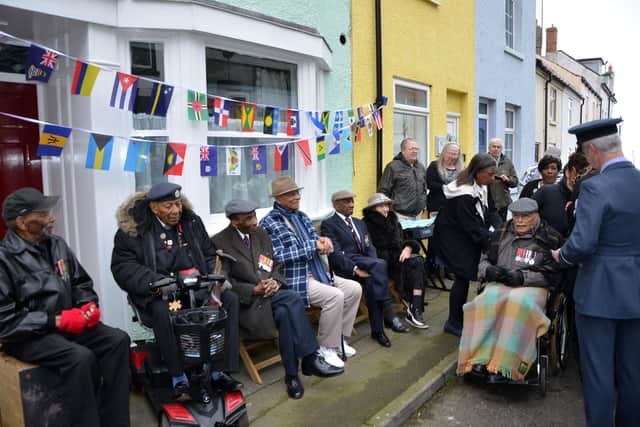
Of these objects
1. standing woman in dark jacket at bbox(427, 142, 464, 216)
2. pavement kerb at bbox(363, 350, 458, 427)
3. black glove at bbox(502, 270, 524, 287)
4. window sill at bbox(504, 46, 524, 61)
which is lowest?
pavement kerb at bbox(363, 350, 458, 427)

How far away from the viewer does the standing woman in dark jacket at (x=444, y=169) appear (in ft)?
23.0

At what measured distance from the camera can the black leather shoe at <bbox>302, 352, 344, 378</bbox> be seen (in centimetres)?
434

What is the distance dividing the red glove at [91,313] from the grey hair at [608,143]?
10.5ft

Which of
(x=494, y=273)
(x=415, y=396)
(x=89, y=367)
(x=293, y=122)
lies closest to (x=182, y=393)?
(x=89, y=367)

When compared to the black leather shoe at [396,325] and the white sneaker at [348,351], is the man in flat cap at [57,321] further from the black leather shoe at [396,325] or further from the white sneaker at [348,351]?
the black leather shoe at [396,325]

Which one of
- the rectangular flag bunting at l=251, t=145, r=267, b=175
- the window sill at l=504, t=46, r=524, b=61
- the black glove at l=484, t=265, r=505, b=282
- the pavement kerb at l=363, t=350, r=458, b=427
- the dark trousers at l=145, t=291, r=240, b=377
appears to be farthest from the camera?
the window sill at l=504, t=46, r=524, b=61

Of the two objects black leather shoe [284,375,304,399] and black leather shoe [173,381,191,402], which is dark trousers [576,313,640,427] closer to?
black leather shoe [284,375,304,399]

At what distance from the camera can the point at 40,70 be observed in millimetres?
3693

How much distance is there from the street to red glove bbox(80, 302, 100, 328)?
2.23m

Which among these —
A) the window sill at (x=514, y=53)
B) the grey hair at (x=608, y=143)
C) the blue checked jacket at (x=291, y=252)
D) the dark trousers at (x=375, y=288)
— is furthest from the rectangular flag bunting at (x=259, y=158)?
the window sill at (x=514, y=53)

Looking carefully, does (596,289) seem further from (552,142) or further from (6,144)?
(552,142)

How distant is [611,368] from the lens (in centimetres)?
329

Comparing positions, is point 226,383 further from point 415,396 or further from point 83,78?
point 83,78

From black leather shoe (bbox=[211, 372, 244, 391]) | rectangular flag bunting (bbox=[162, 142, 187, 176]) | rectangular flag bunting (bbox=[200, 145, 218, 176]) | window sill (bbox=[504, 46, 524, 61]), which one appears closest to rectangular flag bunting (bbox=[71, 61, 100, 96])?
rectangular flag bunting (bbox=[162, 142, 187, 176])
